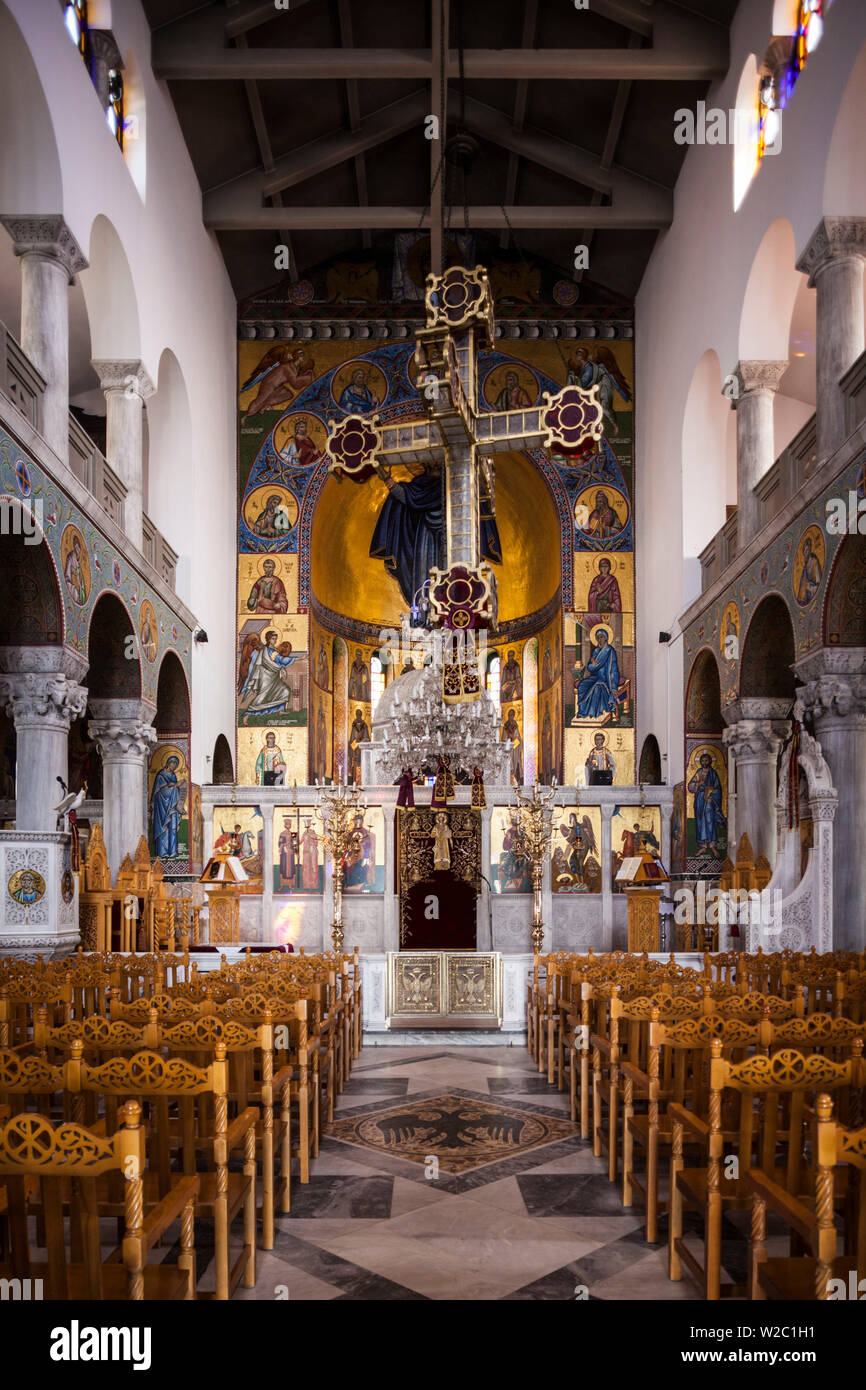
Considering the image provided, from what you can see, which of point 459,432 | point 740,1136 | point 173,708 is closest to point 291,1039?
point 740,1136

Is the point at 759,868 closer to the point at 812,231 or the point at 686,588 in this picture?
the point at 686,588

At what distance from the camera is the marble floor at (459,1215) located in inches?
185

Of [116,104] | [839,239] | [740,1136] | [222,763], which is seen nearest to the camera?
[740,1136]

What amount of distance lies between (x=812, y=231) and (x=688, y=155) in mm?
7241

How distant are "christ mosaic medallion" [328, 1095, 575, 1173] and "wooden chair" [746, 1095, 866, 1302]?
115 inches

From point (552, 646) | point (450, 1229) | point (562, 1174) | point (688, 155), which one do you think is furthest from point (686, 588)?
point (450, 1229)

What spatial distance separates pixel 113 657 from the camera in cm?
1403

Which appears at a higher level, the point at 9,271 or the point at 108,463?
the point at 9,271

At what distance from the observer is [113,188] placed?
13.1 meters

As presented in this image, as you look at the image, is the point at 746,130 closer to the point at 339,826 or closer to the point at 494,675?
the point at 339,826

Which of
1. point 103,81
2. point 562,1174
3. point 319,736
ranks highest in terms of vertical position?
point 103,81

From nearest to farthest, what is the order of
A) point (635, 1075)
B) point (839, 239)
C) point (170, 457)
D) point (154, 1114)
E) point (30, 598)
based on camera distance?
point (154, 1114) < point (635, 1075) < point (30, 598) < point (839, 239) < point (170, 457)

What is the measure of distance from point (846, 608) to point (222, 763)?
11738 millimetres

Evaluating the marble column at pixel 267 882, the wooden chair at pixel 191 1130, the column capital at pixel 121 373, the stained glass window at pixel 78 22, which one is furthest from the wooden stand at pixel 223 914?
the wooden chair at pixel 191 1130
